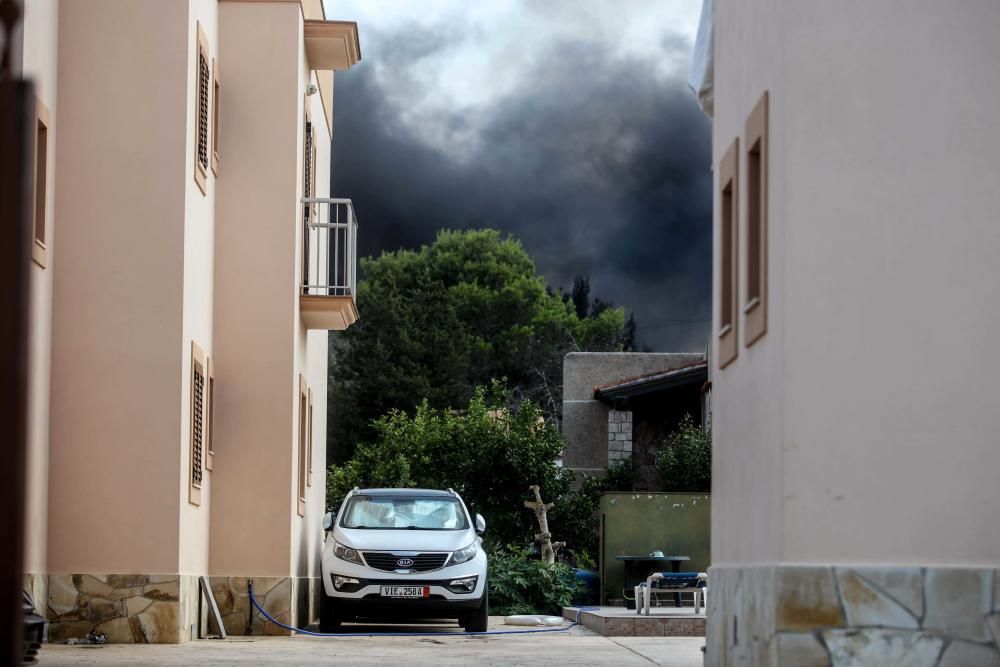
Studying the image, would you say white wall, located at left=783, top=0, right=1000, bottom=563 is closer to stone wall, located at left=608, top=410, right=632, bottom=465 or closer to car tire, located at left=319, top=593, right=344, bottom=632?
car tire, located at left=319, top=593, right=344, bottom=632

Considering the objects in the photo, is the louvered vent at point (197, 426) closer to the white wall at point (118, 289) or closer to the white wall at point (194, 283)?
the white wall at point (194, 283)

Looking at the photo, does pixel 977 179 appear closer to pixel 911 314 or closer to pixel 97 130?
pixel 911 314

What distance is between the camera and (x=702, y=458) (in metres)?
33.0

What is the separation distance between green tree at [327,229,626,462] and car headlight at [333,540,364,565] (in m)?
37.3

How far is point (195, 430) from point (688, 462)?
1842 centimetres

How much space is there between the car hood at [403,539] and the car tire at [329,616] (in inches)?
27.1

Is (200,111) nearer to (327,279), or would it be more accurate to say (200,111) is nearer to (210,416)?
(210,416)

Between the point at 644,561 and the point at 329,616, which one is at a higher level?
the point at 644,561

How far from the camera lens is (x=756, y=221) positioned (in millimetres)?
10055

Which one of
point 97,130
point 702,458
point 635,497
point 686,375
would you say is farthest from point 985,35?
point 686,375

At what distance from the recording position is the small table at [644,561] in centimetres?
2342

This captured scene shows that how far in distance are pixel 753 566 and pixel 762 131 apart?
8.35ft

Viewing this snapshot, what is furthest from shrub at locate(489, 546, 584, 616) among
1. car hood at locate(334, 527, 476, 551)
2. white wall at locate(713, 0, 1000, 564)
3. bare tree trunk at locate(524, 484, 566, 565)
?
white wall at locate(713, 0, 1000, 564)

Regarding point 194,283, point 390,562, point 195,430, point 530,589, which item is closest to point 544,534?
point 530,589
